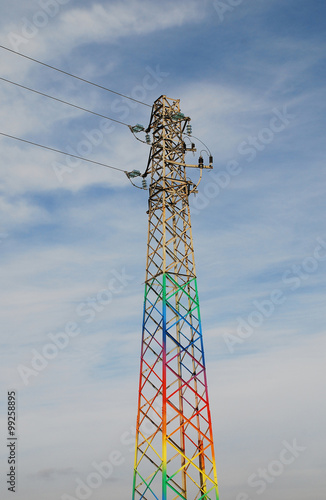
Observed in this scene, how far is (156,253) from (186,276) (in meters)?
2.78

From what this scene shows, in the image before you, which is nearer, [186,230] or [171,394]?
[171,394]

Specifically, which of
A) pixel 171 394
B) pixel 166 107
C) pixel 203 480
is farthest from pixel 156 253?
pixel 203 480

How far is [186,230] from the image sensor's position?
32594 mm

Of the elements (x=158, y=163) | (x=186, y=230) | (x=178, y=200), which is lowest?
(x=186, y=230)

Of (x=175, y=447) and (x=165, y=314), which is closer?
(x=175, y=447)

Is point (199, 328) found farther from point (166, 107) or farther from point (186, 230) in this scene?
point (166, 107)

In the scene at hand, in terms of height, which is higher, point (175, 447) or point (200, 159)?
point (200, 159)

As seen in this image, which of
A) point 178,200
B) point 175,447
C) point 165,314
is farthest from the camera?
point 178,200

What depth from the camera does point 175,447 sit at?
2619 centimetres

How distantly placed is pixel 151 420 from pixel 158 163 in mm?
19235

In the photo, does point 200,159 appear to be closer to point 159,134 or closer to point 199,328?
point 159,134

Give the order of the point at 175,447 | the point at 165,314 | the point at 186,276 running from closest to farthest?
the point at 175,447 → the point at 165,314 → the point at 186,276

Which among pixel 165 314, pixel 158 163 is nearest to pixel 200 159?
pixel 158 163

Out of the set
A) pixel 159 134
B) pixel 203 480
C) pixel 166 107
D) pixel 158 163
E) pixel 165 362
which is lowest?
pixel 203 480
